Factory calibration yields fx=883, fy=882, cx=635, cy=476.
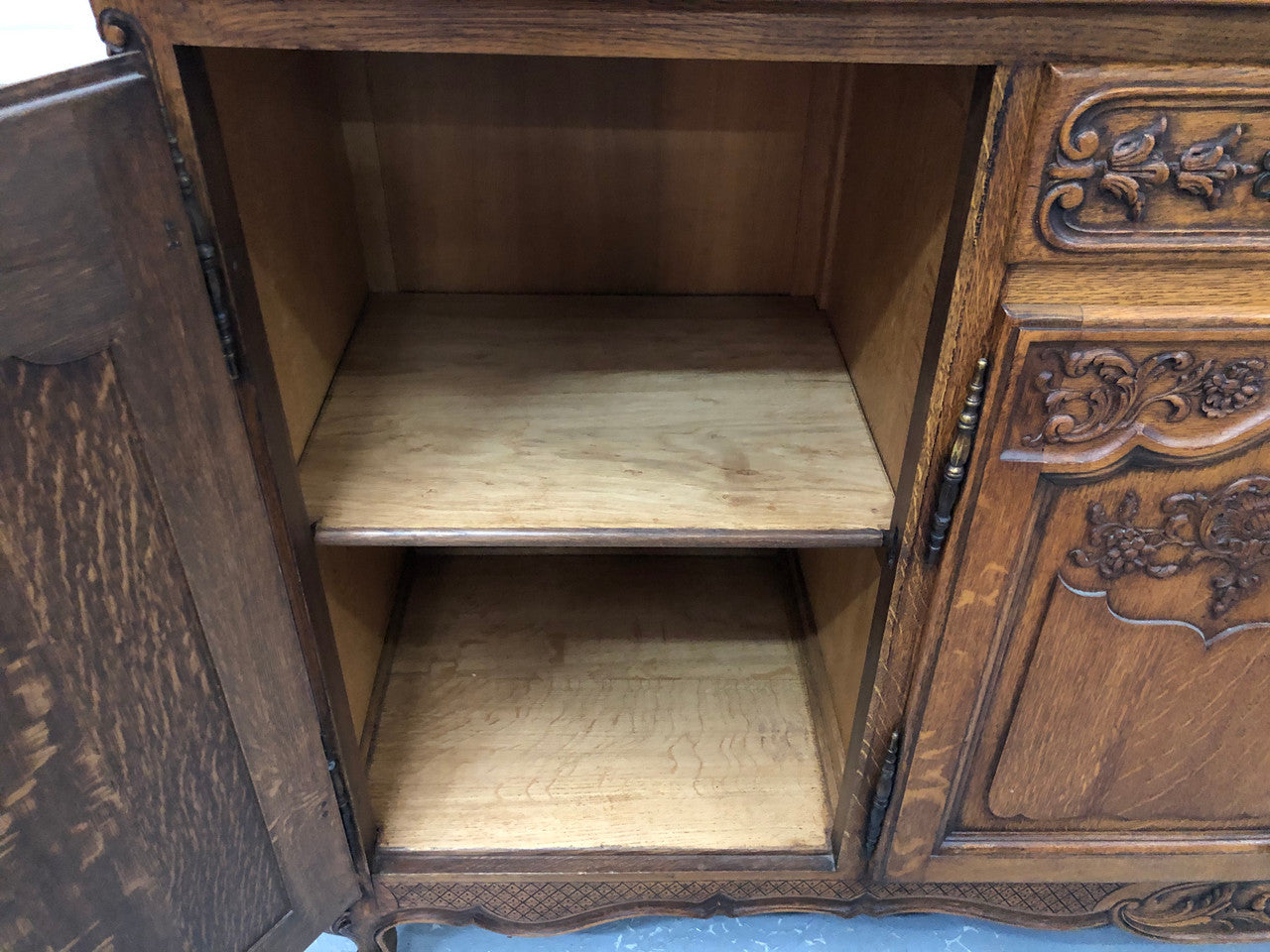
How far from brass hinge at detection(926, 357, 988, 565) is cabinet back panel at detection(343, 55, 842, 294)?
17.6 inches

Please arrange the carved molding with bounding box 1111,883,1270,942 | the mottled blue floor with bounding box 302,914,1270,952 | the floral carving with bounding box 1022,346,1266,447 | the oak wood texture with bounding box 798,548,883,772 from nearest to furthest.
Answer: the floral carving with bounding box 1022,346,1266,447 < the oak wood texture with bounding box 798,548,883,772 < the carved molding with bounding box 1111,883,1270,942 < the mottled blue floor with bounding box 302,914,1270,952

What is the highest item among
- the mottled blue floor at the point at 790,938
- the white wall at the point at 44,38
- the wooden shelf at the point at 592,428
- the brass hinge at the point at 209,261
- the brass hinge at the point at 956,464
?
the white wall at the point at 44,38

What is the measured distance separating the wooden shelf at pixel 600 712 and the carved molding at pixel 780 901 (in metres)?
0.05

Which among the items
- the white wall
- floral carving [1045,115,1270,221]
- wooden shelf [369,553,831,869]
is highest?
the white wall

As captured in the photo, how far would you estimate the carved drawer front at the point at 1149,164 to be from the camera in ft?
1.57

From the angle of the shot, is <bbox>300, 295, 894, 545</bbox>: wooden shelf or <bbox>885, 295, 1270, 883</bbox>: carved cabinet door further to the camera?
<bbox>300, 295, 894, 545</bbox>: wooden shelf

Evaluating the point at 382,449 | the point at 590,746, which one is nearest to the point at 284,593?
the point at 382,449

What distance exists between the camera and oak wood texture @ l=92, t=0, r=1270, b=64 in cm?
47

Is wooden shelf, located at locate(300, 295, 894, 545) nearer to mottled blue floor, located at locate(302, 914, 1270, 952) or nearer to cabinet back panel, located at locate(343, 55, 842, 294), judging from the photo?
cabinet back panel, located at locate(343, 55, 842, 294)

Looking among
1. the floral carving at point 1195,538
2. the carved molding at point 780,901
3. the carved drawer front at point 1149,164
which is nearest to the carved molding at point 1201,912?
the carved molding at point 780,901

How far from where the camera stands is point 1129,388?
56 cm

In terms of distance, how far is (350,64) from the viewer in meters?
0.87

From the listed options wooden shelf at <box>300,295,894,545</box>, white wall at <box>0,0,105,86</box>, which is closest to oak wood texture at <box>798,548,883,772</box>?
wooden shelf at <box>300,295,894,545</box>

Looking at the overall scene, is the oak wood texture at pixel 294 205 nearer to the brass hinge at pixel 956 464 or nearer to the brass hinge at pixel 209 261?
the brass hinge at pixel 209 261
